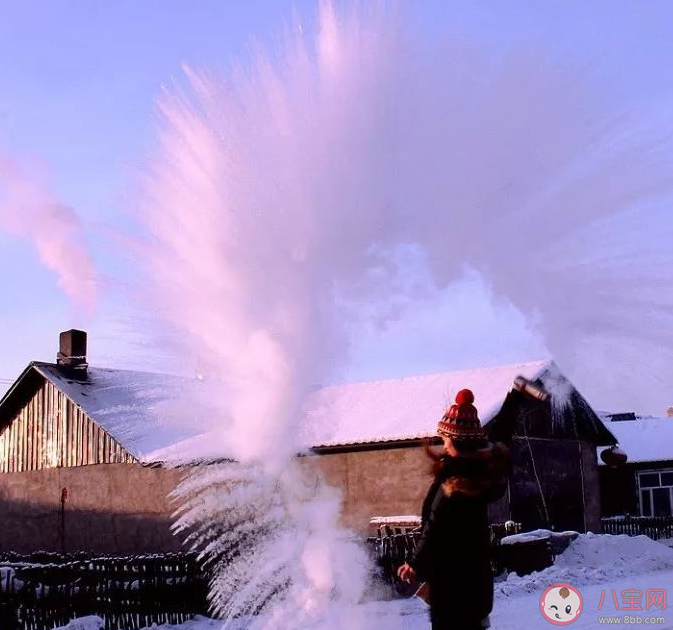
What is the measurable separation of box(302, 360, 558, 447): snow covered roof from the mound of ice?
3777 mm

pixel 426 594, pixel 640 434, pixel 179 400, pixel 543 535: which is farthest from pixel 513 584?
pixel 640 434

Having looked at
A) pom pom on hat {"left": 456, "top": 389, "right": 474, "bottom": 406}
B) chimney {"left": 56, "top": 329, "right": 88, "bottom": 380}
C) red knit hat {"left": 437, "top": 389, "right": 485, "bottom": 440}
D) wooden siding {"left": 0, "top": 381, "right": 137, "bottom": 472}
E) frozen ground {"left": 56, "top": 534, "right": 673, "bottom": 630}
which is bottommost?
frozen ground {"left": 56, "top": 534, "right": 673, "bottom": 630}

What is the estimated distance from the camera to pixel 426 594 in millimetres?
5688

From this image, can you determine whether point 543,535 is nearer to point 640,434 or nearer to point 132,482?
point 132,482

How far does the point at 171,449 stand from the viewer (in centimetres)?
2405

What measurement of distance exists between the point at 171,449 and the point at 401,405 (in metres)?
6.48

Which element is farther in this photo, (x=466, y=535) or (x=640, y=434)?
(x=640, y=434)

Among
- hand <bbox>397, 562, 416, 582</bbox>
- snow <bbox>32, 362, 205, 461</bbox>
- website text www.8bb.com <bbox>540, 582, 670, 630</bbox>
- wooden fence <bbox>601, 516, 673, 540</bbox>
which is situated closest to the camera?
hand <bbox>397, 562, 416, 582</bbox>

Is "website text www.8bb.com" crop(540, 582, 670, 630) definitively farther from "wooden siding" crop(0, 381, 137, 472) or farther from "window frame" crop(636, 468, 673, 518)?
"window frame" crop(636, 468, 673, 518)

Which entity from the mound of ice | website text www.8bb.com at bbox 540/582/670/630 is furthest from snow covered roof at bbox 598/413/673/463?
website text www.8bb.com at bbox 540/582/670/630

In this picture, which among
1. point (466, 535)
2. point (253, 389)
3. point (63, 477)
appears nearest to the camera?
point (466, 535)

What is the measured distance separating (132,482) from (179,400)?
119 inches

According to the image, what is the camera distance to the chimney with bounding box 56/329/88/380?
28.0 m

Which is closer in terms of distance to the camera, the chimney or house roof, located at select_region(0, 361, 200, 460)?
house roof, located at select_region(0, 361, 200, 460)
